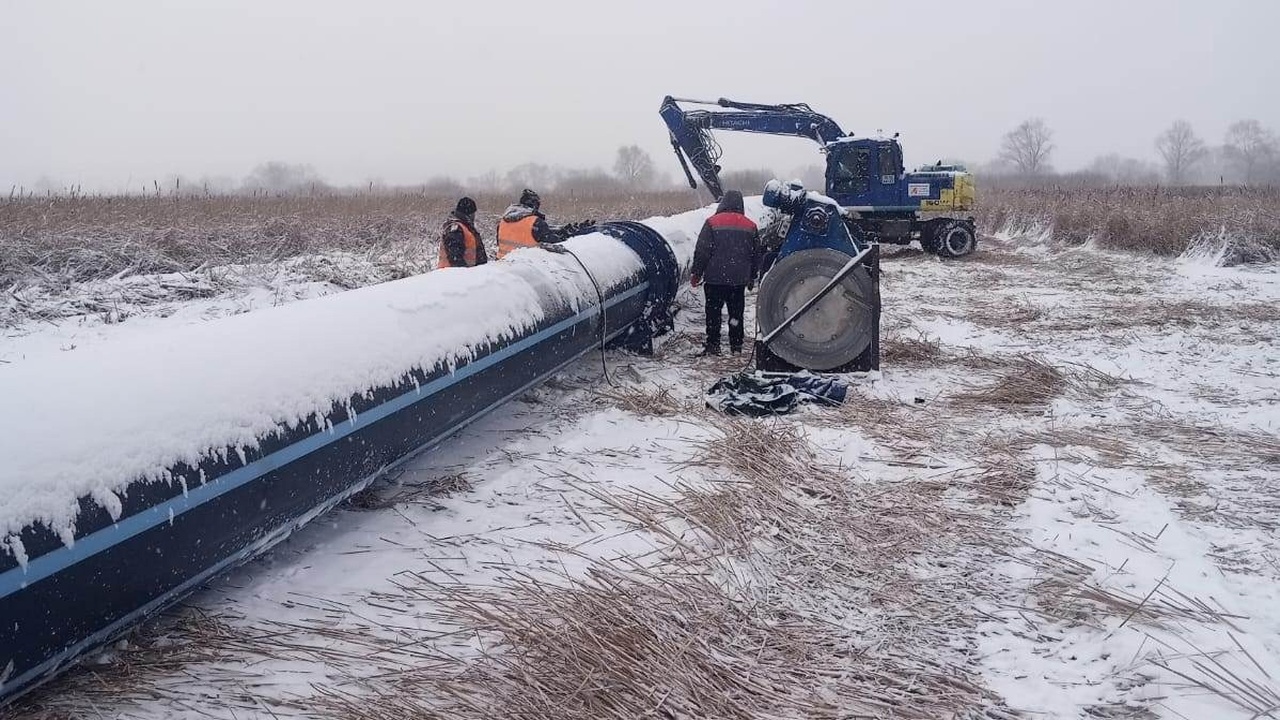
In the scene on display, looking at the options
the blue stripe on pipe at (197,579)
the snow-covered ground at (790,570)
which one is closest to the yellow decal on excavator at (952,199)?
the snow-covered ground at (790,570)

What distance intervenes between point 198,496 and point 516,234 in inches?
203

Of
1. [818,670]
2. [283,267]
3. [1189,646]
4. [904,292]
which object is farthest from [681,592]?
[283,267]

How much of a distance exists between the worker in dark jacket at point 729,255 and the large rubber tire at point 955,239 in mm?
10539

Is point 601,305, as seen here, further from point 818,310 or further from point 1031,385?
point 1031,385

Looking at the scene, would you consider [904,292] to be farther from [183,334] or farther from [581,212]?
[581,212]

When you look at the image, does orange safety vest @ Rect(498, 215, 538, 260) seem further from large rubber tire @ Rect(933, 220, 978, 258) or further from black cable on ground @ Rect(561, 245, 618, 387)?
large rubber tire @ Rect(933, 220, 978, 258)

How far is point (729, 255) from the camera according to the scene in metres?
7.75

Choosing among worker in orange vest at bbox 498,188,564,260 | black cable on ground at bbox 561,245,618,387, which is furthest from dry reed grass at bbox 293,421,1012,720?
worker in orange vest at bbox 498,188,564,260

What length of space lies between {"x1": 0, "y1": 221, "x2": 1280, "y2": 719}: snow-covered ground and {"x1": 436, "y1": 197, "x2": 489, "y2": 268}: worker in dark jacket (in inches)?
69.0

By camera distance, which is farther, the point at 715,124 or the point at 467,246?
the point at 715,124

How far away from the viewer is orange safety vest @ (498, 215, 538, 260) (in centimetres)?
774

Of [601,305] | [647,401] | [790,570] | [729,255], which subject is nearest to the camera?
[790,570]

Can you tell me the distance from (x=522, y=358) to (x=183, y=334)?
221 cm

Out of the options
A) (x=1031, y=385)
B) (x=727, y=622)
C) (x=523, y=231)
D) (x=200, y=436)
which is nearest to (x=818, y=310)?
(x=1031, y=385)
